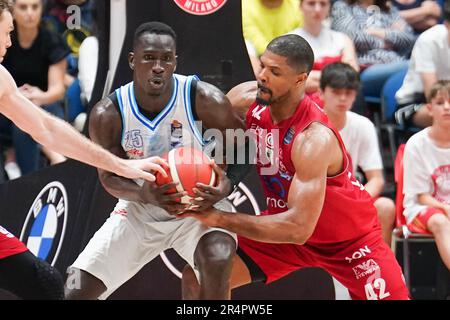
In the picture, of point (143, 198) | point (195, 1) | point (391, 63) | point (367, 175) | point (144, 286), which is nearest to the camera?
point (143, 198)

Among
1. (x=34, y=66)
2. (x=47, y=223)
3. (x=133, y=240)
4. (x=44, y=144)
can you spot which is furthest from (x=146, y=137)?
(x=34, y=66)

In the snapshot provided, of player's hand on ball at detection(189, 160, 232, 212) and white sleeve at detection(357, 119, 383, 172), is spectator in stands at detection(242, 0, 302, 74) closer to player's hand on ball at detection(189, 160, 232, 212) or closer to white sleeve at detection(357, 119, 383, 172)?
white sleeve at detection(357, 119, 383, 172)

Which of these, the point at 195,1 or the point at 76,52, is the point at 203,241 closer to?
the point at 195,1

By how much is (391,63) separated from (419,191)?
1477 millimetres

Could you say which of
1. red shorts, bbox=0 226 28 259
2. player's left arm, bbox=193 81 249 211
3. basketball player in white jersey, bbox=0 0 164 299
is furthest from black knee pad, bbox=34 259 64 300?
player's left arm, bbox=193 81 249 211

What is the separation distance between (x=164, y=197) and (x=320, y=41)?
8.78 ft

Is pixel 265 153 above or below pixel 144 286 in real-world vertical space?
above

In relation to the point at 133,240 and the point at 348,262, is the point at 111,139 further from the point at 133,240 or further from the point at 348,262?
the point at 348,262

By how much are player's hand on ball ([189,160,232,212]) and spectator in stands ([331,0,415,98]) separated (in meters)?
2.91

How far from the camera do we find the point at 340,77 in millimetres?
7074

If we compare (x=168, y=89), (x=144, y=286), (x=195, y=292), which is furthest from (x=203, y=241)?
(x=144, y=286)
